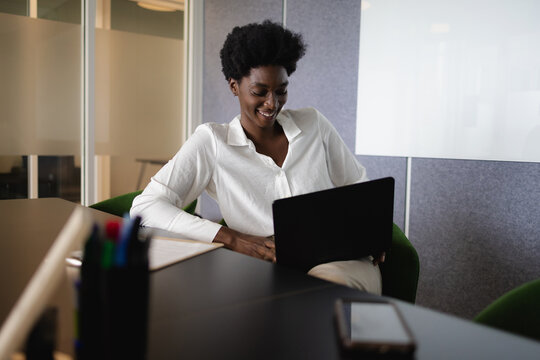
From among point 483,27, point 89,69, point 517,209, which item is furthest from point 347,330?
point 89,69

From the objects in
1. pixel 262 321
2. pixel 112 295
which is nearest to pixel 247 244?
pixel 262 321

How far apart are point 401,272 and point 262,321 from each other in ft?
2.70

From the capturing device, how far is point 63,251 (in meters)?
0.39

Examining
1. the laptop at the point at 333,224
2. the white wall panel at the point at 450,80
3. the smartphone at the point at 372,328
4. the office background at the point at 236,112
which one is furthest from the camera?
the office background at the point at 236,112

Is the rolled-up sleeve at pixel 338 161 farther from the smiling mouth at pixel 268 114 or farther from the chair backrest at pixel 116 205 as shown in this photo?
the chair backrest at pixel 116 205

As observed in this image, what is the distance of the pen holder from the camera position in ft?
1.25

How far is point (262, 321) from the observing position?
1.99ft

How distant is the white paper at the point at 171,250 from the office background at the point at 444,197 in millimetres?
1686

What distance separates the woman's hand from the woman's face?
0.51 metres

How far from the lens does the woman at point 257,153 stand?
155cm

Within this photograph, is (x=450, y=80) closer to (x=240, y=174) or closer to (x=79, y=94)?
(x=240, y=174)

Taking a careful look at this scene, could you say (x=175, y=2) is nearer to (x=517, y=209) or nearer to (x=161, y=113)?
(x=161, y=113)

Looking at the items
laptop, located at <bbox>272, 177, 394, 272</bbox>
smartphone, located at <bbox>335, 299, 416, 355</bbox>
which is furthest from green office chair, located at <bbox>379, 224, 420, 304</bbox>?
smartphone, located at <bbox>335, 299, 416, 355</bbox>

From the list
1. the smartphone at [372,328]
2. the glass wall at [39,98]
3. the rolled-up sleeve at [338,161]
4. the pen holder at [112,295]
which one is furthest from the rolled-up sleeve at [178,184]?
the glass wall at [39,98]
